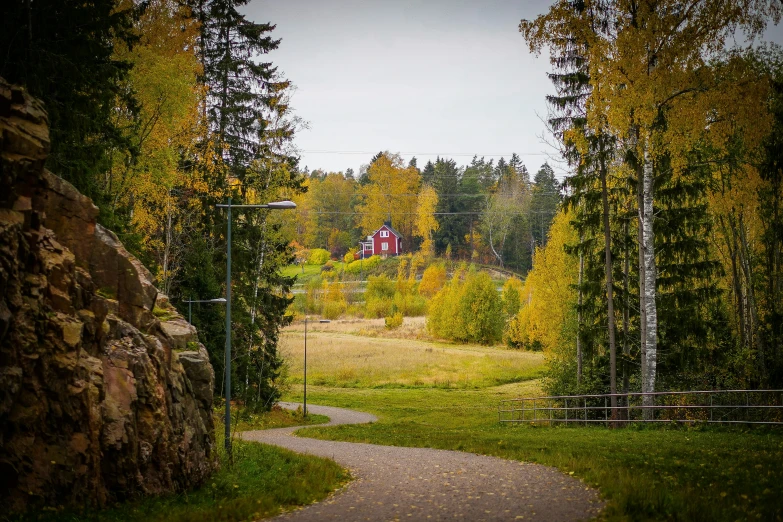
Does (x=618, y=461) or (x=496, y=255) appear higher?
(x=496, y=255)

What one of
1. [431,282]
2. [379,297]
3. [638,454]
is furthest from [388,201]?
[638,454]

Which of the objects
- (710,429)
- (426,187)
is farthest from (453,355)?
(426,187)

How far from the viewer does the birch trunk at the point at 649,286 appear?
61.2 feet

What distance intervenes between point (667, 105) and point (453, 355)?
4350 centimetres

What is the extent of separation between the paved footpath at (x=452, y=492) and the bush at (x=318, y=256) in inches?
3944

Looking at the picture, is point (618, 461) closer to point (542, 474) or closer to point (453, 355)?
point (542, 474)

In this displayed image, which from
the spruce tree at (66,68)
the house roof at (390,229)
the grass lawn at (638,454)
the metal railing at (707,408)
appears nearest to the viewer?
the grass lawn at (638,454)

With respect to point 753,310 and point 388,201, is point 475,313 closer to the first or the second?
point 753,310

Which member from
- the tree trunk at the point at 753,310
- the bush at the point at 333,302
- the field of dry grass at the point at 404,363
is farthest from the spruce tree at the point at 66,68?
the bush at the point at 333,302

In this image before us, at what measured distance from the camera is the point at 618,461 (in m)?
13.0

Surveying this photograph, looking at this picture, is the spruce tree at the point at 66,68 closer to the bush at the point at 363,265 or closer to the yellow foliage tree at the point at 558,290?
the yellow foliage tree at the point at 558,290

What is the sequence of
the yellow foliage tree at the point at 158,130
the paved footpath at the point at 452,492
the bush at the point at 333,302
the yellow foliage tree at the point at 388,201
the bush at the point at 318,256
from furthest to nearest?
the bush at the point at 318,256 < the yellow foliage tree at the point at 388,201 < the bush at the point at 333,302 < the yellow foliage tree at the point at 158,130 < the paved footpath at the point at 452,492

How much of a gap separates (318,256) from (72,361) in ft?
352

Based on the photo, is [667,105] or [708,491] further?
[667,105]
